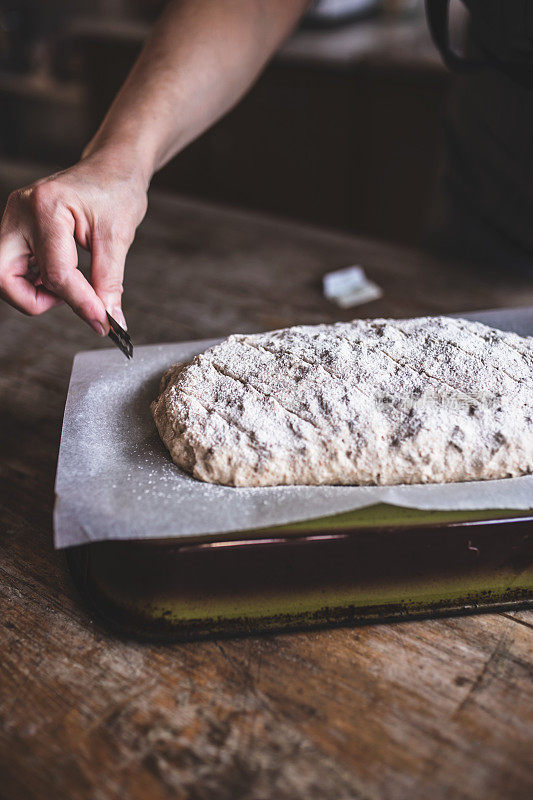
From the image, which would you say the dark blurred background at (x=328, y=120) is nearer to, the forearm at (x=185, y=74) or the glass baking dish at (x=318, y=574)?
the forearm at (x=185, y=74)

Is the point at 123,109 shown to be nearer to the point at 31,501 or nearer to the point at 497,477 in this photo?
the point at 31,501

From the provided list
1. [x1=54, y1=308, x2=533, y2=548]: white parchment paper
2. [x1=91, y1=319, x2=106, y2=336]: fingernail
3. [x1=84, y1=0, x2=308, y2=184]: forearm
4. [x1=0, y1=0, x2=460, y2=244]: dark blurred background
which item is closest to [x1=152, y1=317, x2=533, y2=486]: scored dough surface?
[x1=54, y1=308, x2=533, y2=548]: white parchment paper

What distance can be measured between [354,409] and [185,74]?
2.84ft

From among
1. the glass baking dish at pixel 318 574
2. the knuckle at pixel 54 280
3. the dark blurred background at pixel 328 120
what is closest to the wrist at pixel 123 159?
the knuckle at pixel 54 280

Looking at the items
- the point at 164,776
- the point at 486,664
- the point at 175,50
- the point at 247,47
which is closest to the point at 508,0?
the point at 247,47

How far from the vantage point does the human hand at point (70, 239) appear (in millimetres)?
967

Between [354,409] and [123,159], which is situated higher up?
[123,159]

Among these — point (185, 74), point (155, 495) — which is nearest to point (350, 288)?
point (185, 74)

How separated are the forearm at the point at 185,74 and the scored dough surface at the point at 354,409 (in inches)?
18.9

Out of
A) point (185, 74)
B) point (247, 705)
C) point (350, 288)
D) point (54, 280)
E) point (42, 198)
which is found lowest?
point (247, 705)

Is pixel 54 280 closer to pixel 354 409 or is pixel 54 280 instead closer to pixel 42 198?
pixel 42 198

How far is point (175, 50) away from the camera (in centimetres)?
130

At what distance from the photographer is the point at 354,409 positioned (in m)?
0.91

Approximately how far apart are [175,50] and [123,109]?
20cm
